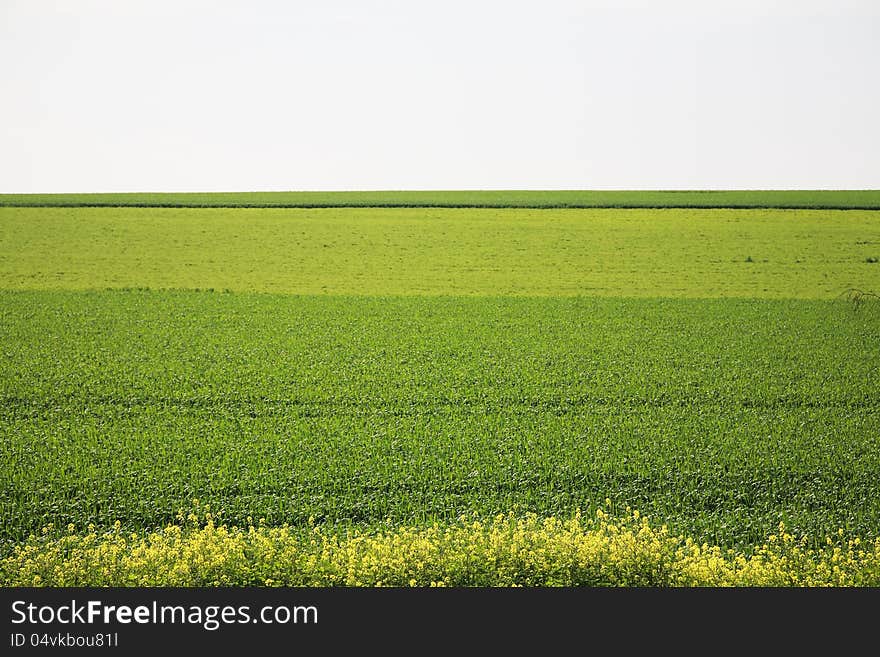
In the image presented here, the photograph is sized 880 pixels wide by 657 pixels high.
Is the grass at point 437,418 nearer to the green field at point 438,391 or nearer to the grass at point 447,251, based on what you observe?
the green field at point 438,391

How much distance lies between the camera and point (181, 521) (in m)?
10.5

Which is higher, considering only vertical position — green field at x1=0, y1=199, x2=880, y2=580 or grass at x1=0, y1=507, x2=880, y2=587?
green field at x1=0, y1=199, x2=880, y2=580

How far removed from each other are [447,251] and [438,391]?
22.9 m

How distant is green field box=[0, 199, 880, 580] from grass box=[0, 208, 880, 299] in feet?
0.92

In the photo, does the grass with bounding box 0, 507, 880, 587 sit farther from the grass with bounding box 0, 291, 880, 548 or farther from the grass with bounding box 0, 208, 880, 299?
the grass with bounding box 0, 208, 880, 299

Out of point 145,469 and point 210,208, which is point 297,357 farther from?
point 210,208

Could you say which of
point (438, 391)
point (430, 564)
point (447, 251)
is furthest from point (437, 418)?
point (447, 251)

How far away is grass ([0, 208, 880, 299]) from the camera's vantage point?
103ft

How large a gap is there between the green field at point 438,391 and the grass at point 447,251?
0.92ft

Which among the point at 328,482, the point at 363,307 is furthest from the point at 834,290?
the point at 328,482

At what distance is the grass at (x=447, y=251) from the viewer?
31.5 metres

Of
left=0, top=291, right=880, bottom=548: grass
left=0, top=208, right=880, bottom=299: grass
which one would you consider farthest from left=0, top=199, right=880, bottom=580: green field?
left=0, top=208, right=880, bottom=299: grass

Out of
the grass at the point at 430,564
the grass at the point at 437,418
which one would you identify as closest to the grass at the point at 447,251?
the grass at the point at 437,418

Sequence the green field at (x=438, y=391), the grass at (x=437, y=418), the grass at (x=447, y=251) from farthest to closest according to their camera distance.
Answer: the grass at (x=447, y=251), the green field at (x=438, y=391), the grass at (x=437, y=418)
